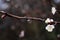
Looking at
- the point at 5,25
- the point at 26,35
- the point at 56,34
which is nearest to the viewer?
the point at 56,34

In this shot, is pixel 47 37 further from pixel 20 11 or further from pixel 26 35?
pixel 20 11

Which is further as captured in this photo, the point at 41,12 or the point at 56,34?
the point at 41,12

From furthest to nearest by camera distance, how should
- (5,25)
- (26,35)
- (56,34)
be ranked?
(5,25) < (26,35) < (56,34)

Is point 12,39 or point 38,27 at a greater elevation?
point 38,27

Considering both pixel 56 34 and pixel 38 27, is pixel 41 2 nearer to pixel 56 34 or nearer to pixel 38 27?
pixel 38 27

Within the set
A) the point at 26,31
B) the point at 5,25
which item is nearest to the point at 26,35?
the point at 26,31

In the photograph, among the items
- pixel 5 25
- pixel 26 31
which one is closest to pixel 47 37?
pixel 26 31

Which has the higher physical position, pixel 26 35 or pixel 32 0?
pixel 32 0

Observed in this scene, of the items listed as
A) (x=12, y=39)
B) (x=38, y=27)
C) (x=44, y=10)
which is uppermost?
(x=44, y=10)

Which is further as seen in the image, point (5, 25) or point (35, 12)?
point (5, 25)
